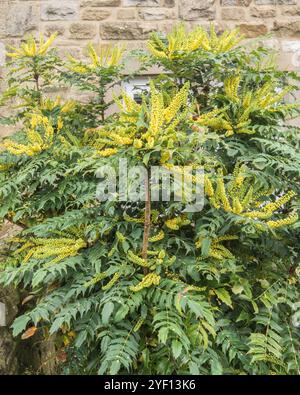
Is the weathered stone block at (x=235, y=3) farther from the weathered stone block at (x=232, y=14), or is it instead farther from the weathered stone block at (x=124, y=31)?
the weathered stone block at (x=124, y=31)

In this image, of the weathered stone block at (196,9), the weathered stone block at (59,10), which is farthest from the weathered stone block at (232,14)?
the weathered stone block at (59,10)

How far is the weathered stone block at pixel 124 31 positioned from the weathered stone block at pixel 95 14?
3.1 inches

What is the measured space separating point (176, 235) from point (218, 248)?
0.24m

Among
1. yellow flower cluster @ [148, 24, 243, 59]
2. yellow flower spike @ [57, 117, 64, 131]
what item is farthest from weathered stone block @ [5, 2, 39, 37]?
yellow flower cluster @ [148, 24, 243, 59]

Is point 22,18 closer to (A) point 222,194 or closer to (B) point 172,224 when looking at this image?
(B) point 172,224

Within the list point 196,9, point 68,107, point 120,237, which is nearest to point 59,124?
point 68,107

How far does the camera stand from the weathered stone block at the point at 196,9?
489 cm

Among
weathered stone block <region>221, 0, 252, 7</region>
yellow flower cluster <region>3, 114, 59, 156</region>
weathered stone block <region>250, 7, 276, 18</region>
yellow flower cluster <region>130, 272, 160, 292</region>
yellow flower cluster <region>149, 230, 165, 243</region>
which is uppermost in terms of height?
weathered stone block <region>221, 0, 252, 7</region>

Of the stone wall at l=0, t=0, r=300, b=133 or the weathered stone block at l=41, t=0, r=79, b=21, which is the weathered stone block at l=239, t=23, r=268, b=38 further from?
the weathered stone block at l=41, t=0, r=79, b=21

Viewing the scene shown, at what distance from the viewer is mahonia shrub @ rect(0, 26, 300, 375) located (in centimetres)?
229

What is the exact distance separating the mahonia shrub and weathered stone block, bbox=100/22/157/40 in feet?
5.82

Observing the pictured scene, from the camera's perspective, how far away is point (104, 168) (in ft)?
7.41

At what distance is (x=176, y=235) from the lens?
2.69 metres
